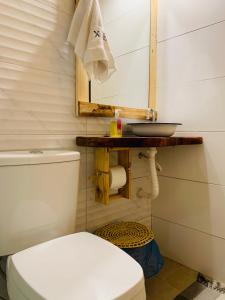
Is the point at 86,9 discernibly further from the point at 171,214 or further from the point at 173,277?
the point at 173,277

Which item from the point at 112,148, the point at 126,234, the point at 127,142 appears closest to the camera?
the point at 127,142

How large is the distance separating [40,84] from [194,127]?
875mm

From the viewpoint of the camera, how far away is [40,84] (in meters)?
1.05

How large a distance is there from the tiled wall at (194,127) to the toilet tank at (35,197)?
728 mm

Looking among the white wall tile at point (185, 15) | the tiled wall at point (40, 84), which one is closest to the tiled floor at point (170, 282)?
the tiled wall at point (40, 84)

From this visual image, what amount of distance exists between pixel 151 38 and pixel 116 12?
270mm

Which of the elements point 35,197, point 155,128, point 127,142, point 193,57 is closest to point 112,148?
point 127,142

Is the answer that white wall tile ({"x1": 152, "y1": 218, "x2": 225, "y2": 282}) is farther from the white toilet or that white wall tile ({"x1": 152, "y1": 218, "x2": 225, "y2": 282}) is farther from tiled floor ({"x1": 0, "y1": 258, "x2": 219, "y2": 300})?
the white toilet

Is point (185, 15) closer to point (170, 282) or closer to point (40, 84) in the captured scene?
point (40, 84)

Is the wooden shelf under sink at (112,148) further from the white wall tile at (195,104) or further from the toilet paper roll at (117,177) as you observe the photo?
the white wall tile at (195,104)

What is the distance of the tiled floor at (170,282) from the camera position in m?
1.20

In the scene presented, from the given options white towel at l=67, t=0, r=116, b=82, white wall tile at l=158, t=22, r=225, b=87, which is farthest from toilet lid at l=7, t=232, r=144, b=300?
white wall tile at l=158, t=22, r=225, b=87

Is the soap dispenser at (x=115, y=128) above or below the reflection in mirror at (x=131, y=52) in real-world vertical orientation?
below

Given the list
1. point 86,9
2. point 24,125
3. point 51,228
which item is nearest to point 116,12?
point 86,9
